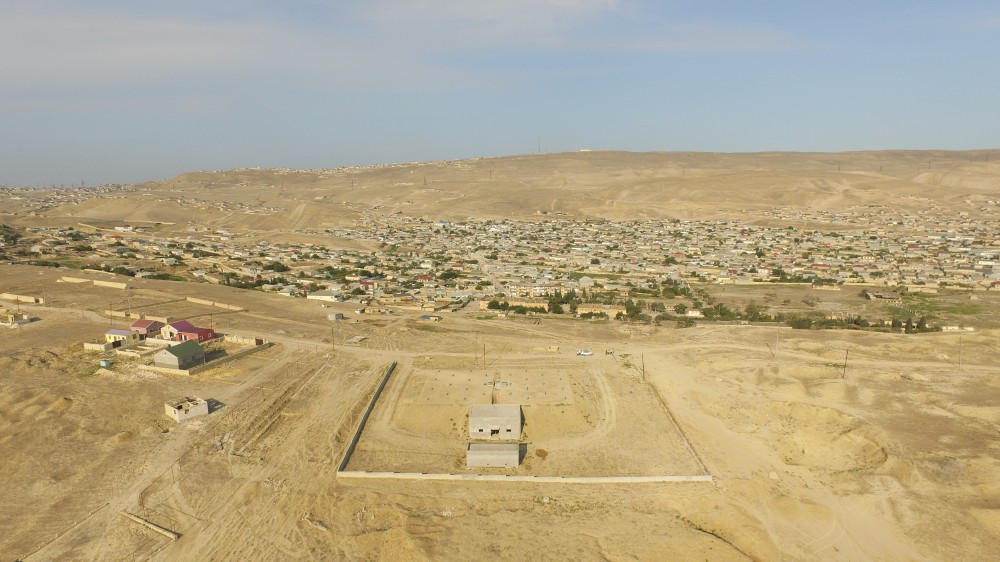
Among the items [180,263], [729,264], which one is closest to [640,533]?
[729,264]

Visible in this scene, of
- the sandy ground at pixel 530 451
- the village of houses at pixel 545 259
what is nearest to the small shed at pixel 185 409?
the sandy ground at pixel 530 451

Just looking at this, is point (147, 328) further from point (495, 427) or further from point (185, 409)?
point (495, 427)

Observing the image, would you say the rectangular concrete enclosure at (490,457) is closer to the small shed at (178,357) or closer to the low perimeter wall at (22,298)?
the small shed at (178,357)

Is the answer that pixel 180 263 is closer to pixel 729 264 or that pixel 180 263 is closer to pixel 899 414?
pixel 729 264

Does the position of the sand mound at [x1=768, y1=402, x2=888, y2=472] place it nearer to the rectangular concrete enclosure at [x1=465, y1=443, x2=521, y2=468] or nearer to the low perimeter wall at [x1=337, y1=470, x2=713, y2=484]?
the low perimeter wall at [x1=337, y1=470, x2=713, y2=484]

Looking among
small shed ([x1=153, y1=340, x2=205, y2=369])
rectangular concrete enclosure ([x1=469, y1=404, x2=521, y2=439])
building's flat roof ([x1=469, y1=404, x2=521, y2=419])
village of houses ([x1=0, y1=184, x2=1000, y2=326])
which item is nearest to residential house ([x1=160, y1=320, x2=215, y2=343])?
small shed ([x1=153, y1=340, x2=205, y2=369])

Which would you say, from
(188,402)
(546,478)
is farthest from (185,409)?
(546,478)
